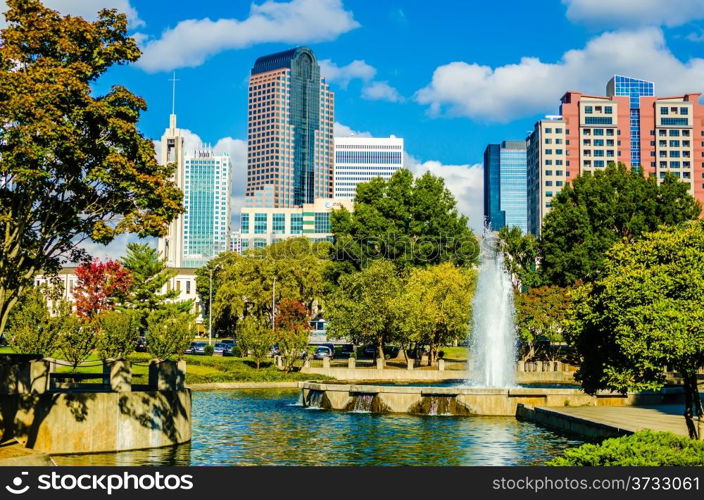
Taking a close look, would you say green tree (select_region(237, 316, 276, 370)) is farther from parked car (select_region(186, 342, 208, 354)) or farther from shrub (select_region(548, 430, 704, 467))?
shrub (select_region(548, 430, 704, 467))

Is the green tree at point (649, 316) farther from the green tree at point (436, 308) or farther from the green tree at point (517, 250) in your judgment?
the green tree at point (517, 250)

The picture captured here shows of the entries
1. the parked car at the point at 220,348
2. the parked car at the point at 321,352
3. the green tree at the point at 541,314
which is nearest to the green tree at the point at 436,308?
the green tree at the point at 541,314

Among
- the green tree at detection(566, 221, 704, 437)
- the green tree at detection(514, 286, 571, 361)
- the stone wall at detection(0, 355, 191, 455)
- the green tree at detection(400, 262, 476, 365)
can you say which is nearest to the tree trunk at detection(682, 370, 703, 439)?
the green tree at detection(566, 221, 704, 437)

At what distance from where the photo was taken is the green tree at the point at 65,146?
69.5ft

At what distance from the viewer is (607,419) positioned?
29953mm

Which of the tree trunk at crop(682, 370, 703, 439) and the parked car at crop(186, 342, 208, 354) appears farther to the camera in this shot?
the parked car at crop(186, 342, 208, 354)

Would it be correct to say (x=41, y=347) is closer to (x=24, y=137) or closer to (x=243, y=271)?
(x=24, y=137)

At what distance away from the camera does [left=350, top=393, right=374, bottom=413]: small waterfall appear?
38.9 meters

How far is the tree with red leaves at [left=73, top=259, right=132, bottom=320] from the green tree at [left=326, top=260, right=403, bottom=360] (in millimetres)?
22676

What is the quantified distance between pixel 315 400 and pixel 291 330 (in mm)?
26914

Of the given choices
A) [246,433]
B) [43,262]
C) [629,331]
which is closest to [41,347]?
[246,433]

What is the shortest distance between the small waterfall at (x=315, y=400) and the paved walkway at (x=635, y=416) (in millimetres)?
11240

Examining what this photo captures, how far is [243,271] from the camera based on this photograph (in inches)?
3772

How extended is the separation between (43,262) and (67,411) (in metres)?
4.40
